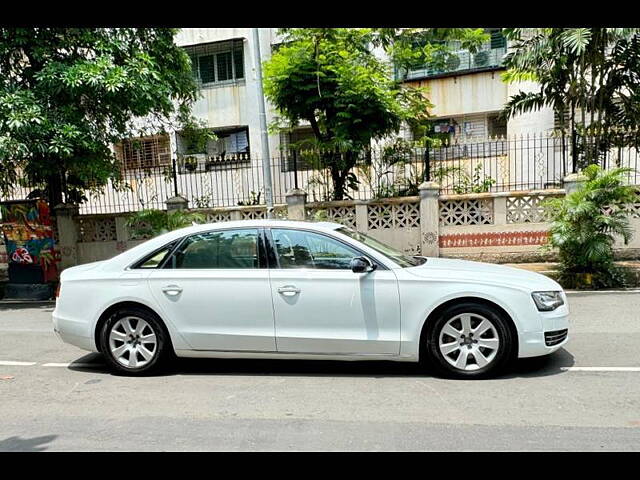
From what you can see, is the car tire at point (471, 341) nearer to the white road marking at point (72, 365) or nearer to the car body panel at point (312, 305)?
the car body panel at point (312, 305)

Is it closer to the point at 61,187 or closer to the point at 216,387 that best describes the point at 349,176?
the point at 61,187

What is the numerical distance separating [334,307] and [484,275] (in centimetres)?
148

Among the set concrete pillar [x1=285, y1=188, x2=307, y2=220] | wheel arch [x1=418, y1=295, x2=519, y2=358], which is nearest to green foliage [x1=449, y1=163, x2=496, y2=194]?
concrete pillar [x1=285, y1=188, x2=307, y2=220]

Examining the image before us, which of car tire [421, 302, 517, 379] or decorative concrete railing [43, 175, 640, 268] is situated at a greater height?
decorative concrete railing [43, 175, 640, 268]

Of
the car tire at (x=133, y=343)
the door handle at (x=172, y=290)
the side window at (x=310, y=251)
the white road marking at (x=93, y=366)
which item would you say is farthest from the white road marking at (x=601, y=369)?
the car tire at (x=133, y=343)

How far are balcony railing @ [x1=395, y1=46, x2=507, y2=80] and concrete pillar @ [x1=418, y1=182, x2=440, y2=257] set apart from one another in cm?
691

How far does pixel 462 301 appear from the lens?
186 inches

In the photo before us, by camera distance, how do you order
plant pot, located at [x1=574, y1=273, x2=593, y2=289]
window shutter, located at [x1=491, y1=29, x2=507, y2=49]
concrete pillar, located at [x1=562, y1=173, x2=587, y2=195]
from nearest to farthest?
plant pot, located at [x1=574, y1=273, x2=593, y2=289], concrete pillar, located at [x1=562, y1=173, x2=587, y2=195], window shutter, located at [x1=491, y1=29, x2=507, y2=49]

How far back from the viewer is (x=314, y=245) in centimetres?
Result: 507

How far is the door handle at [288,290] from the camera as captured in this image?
16.0ft

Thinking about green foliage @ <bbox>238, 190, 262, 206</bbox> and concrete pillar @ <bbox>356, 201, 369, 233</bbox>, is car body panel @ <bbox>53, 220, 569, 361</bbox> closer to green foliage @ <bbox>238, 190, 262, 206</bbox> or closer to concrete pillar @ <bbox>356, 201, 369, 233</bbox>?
concrete pillar @ <bbox>356, 201, 369, 233</bbox>

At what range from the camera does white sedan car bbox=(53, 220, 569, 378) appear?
15.5ft

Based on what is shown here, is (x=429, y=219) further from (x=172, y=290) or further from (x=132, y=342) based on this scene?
(x=132, y=342)
